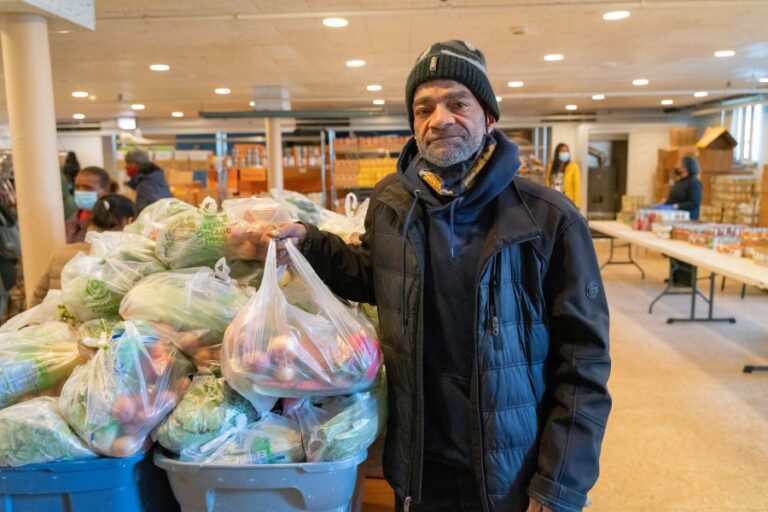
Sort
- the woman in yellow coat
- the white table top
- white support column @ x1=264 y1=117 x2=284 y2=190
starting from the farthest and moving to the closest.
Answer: the woman in yellow coat < white support column @ x1=264 y1=117 x2=284 y2=190 < the white table top

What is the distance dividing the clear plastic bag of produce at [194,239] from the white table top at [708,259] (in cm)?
337

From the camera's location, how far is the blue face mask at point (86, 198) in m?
3.71

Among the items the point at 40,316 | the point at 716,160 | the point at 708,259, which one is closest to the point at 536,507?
the point at 40,316

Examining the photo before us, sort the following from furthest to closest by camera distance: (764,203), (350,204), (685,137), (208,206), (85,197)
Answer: (685,137)
(764,203)
(85,197)
(350,204)
(208,206)

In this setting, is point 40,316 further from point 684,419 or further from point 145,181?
point 684,419

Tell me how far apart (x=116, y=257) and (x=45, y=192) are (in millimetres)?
1974

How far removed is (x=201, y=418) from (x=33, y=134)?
255 centimetres

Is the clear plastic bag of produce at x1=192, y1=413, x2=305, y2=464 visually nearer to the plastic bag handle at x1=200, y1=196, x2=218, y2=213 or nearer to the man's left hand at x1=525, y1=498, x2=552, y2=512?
the man's left hand at x1=525, y1=498, x2=552, y2=512

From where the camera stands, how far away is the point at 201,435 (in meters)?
1.19

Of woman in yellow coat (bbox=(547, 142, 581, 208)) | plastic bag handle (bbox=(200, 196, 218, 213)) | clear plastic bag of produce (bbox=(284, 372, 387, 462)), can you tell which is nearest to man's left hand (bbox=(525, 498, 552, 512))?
clear plastic bag of produce (bbox=(284, 372, 387, 462))

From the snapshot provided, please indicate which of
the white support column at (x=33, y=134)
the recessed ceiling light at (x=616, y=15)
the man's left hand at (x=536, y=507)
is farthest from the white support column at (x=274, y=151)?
the man's left hand at (x=536, y=507)

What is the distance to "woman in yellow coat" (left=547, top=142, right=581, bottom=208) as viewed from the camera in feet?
31.4

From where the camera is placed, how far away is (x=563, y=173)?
991cm

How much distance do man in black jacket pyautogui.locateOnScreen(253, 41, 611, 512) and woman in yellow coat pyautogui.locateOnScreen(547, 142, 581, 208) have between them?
8344 millimetres
